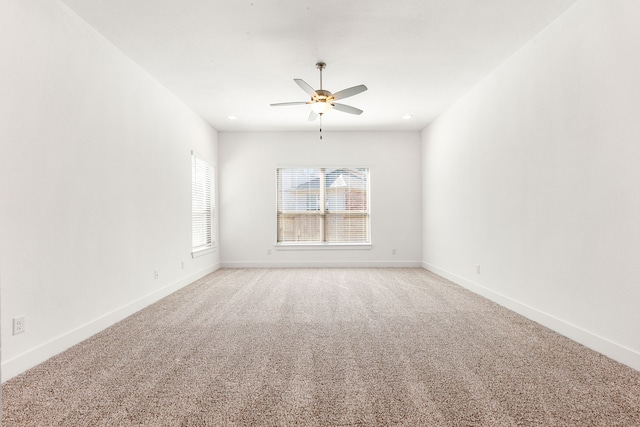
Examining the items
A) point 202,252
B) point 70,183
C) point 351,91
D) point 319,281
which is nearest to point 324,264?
point 319,281

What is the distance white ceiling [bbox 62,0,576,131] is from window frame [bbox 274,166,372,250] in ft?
7.29

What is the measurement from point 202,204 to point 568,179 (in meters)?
5.33

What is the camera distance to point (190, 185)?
5.36 meters

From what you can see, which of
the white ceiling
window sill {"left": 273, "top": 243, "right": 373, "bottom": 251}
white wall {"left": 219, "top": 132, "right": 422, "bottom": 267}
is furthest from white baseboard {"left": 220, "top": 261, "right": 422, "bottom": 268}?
the white ceiling

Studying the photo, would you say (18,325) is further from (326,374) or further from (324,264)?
(324,264)

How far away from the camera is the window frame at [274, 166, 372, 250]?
6898 mm

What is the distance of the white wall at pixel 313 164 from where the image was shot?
6848 mm

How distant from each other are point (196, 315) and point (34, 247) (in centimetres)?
160

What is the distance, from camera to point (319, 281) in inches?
211

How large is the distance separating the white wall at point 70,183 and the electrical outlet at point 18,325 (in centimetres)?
3

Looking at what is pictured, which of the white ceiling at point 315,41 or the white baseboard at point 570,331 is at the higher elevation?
the white ceiling at point 315,41

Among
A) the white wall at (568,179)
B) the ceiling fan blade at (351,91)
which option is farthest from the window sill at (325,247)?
the ceiling fan blade at (351,91)

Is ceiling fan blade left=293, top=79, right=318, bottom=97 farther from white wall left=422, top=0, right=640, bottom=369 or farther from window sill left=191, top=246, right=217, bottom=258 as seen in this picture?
window sill left=191, top=246, right=217, bottom=258

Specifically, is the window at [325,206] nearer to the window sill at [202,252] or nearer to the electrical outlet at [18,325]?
the window sill at [202,252]
